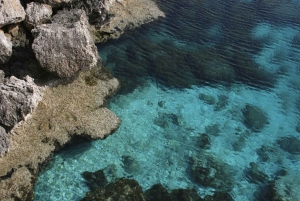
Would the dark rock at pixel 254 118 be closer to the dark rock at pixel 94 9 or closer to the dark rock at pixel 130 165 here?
the dark rock at pixel 130 165

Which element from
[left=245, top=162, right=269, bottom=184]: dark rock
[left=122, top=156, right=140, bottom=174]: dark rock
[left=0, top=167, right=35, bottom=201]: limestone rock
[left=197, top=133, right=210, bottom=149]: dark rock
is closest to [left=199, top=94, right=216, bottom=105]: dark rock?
[left=197, top=133, right=210, bottom=149]: dark rock

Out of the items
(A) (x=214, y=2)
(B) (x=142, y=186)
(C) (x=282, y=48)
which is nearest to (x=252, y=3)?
(A) (x=214, y=2)

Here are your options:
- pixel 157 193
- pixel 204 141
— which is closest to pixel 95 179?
pixel 157 193

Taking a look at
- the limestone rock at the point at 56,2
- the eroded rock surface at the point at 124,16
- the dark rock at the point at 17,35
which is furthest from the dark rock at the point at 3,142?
the eroded rock surface at the point at 124,16

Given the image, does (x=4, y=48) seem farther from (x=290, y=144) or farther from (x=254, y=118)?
(x=290, y=144)

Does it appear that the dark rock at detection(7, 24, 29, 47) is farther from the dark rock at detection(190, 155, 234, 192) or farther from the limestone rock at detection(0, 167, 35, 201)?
the dark rock at detection(190, 155, 234, 192)

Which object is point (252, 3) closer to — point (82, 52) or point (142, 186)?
point (82, 52)

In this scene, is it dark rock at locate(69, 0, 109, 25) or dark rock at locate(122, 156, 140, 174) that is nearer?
dark rock at locate(122, 156, 140, 174)
